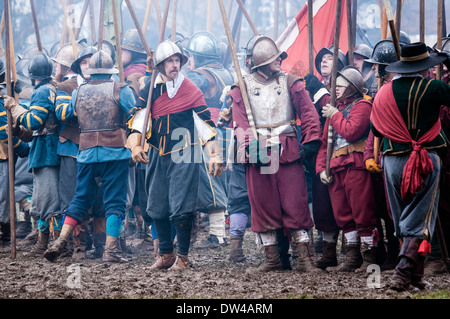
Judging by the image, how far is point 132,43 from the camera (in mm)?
9430

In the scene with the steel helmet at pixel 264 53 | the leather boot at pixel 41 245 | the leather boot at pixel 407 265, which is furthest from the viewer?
the leather boot at pixel 41 245

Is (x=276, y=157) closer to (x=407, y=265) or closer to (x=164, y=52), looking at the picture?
(x=164, y=52)

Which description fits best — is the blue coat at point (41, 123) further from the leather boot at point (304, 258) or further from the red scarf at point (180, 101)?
the leather boot at point (304, 258)

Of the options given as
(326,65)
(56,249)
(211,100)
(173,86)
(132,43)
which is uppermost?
(132,43)

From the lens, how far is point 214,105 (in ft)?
29.3

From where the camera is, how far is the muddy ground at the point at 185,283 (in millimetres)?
4438

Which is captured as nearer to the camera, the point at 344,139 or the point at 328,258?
the point at 344,139

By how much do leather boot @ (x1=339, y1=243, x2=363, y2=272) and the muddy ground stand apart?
0.12 m

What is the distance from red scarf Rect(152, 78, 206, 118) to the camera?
239 inches

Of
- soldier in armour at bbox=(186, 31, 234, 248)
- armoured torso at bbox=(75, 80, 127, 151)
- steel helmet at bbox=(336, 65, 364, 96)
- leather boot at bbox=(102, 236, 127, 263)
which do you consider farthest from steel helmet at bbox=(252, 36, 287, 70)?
leather boot at bbox=(102, 236, 127, 263)

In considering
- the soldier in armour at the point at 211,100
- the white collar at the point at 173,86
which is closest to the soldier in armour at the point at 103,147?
the white collar at the point at 173,86

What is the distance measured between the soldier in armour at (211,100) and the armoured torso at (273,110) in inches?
75.8

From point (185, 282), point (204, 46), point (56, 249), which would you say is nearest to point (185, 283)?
point (185, 282)

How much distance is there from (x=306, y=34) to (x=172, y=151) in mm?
3196
